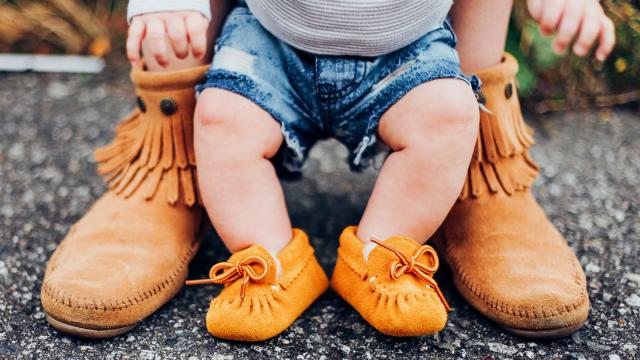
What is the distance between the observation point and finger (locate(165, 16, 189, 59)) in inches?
40.1

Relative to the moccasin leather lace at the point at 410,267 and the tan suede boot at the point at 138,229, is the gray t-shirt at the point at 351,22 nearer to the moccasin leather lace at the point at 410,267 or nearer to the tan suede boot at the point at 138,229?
the tan suede boot at the point at 138,229

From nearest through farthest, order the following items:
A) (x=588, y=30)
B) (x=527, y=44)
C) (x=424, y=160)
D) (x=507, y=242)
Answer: (x=588, y=30), (x=424, y=160), (x=507, y=242), (x=527, y=44)

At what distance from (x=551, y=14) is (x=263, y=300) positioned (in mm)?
562

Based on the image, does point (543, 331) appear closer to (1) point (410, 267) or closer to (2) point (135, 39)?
(1) point (410, 267)

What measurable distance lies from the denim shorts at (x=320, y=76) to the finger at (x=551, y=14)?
6.4 inches

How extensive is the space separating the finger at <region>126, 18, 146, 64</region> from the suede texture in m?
0.32

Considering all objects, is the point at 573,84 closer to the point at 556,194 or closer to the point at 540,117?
the point at 540,117

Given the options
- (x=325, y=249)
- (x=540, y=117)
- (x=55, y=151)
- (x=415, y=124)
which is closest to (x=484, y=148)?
(x=415, y=124)

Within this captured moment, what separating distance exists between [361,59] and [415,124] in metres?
0.15

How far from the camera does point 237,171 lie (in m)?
1.10

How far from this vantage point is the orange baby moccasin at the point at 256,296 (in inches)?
41.3

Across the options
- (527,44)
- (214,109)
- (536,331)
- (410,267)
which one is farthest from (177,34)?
(527,44)

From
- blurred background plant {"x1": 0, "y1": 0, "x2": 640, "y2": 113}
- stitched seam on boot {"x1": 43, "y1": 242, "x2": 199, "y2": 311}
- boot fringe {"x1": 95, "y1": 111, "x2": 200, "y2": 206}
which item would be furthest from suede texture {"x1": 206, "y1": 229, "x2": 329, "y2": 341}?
blurred background plant {"x1": 0, "y1": 0, "x2": 640, "y2": 113}

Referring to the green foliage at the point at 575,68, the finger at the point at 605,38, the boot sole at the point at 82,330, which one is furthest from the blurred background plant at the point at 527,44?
the boot sole at the point at 82,330
